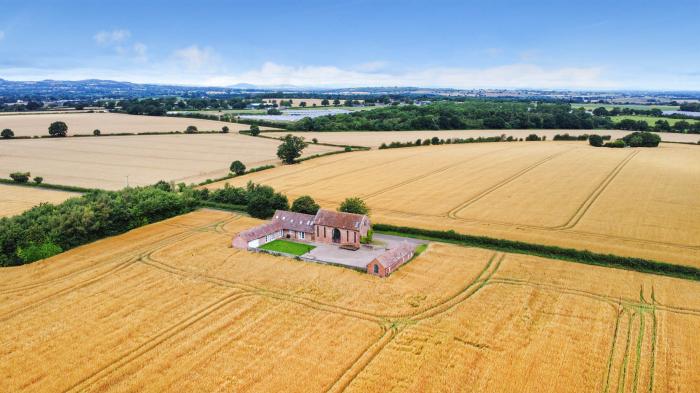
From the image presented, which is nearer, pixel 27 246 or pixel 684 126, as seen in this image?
pixel 27 246

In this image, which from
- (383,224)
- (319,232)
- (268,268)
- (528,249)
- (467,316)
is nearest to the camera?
(467,316)

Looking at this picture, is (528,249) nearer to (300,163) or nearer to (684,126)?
Answer: (300,163)

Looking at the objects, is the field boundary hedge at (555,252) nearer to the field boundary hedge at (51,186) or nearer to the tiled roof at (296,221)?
the tiled roof at (296,221)

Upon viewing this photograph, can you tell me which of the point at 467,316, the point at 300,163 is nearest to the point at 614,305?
the point at 467,316

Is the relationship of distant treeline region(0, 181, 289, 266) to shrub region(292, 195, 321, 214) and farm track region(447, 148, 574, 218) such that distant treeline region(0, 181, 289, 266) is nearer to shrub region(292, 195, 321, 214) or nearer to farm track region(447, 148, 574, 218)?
shrub region(292, 195, 321, 214)

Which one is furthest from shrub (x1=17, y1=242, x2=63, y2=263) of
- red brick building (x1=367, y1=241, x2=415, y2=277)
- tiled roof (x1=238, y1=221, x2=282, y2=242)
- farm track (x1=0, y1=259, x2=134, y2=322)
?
red brick building (x1=367, y1=241, x2=415, y2=277)

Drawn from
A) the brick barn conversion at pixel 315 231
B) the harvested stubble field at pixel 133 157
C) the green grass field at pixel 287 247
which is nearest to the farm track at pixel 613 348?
the brick barn conversion at pixel 315 231
